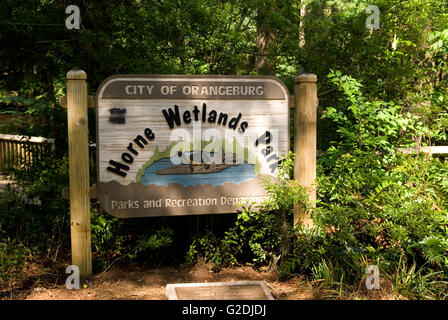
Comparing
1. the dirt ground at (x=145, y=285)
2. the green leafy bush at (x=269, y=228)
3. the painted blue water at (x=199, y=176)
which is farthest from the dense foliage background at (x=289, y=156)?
the painted blue water at (x=199, y=176)

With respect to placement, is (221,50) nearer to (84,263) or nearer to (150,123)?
(150,123)

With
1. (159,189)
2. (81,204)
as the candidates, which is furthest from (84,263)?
(159,189)

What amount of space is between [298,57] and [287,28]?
44 cm

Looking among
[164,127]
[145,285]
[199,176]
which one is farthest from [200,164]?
[145,285]

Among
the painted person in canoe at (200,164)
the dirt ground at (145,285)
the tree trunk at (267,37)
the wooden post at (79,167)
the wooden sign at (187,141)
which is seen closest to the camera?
the dirt ground at (145,285)

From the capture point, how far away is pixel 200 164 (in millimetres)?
4574

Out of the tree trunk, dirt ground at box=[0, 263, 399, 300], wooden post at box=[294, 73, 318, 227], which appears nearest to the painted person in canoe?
wooden post at box=[294, 73, 318, 227]

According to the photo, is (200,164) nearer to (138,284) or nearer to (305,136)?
(305,136)

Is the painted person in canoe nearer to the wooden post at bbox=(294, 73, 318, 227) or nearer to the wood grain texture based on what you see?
the wood grain texture

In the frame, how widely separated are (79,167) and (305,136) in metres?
2.09

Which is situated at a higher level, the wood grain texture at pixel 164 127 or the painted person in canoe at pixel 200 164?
the wood grain texture at pixel 164 127

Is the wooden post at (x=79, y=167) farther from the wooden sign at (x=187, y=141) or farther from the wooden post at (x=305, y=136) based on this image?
the wooden post at (x=305, y=136)

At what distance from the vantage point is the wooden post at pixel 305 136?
480 centimetres

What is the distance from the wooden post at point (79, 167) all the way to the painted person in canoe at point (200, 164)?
0.66 m
